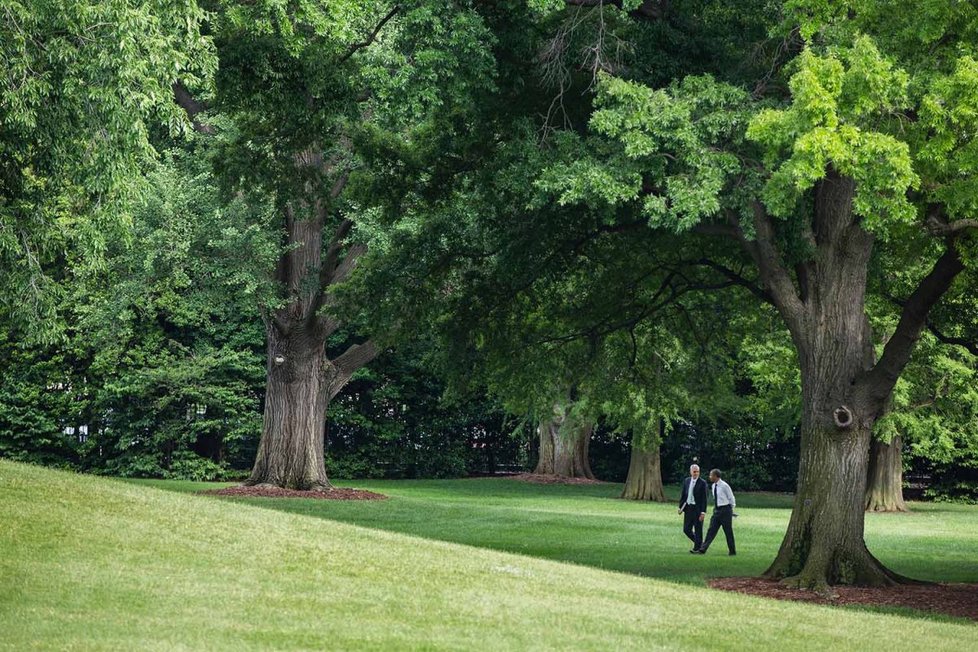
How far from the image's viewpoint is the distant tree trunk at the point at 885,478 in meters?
38.8

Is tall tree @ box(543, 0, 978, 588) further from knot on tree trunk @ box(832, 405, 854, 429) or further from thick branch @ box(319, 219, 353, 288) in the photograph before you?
thick branch @ box(319, 219, 353, 288)

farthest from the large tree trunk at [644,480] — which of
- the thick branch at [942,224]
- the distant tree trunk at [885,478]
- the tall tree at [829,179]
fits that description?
the thick branch at [942,224]

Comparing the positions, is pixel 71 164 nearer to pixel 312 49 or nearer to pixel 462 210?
pixel 312 49

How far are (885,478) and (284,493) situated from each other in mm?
18737

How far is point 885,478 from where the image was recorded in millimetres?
39062

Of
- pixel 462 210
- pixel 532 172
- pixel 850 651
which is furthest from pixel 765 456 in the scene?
pixel 850 651

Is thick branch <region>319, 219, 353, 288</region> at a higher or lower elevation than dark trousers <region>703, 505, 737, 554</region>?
higher

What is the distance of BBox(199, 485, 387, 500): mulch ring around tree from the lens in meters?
30.4

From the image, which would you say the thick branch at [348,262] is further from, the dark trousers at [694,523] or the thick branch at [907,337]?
the thick branch at [907,337]

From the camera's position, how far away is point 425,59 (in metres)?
16.5

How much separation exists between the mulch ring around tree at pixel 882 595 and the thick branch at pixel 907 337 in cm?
281

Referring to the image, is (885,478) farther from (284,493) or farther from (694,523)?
(284,493)

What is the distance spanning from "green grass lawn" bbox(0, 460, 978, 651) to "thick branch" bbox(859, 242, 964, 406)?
3.70m

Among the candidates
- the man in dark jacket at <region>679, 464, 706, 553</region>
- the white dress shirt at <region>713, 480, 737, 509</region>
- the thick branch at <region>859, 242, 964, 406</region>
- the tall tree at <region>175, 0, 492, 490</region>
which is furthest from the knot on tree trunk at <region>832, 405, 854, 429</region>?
the tall tree at <region>175, 0, 492, 490</region>
